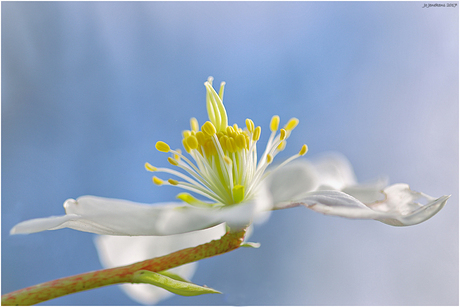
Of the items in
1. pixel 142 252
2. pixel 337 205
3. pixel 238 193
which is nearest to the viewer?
pixel 337 205

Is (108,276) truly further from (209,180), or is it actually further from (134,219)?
(209,180)

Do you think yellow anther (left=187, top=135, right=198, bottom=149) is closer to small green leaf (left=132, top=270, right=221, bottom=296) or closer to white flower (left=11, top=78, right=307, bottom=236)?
white flower (left=11, top=78, right=307, bottom=236)

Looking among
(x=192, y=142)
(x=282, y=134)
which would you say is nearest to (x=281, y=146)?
(x=282, y=134)

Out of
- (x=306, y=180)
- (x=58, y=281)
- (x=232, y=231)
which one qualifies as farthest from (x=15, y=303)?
(x=306, y=180)

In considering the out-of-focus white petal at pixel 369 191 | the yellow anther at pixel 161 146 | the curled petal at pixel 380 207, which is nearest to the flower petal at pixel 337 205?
the curled petal at pixel 380 207

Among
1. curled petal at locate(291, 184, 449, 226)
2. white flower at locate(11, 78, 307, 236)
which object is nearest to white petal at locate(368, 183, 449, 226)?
curled petal at locate(291, 184, 449, 226)

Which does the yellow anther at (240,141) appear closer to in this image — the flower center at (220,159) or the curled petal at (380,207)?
the flower center at (220,159)

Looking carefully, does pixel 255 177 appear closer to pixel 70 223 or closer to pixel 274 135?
pixel 274 135
